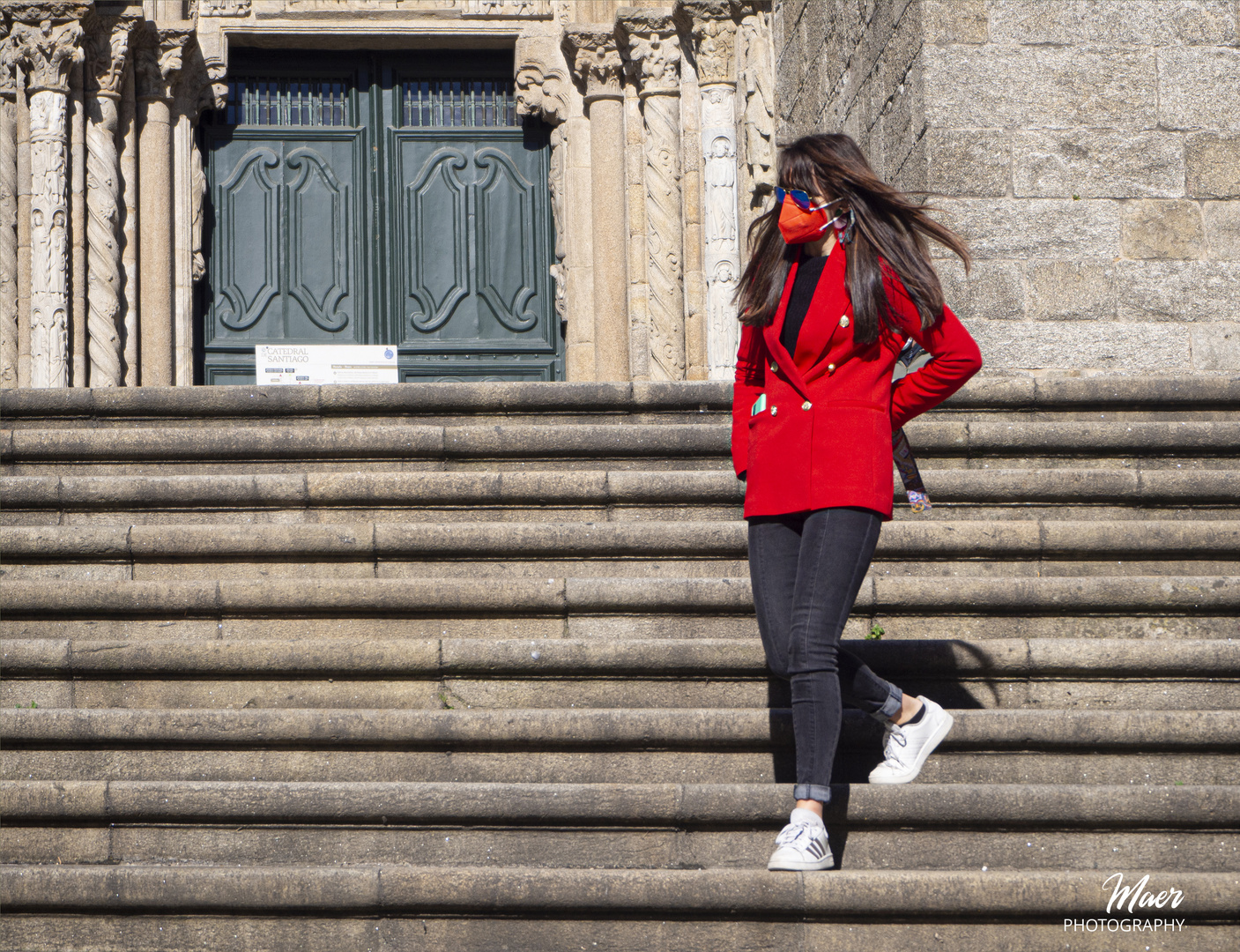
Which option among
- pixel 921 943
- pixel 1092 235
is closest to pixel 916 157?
pixel 1092 235

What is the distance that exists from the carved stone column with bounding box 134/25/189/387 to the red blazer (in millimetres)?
7561

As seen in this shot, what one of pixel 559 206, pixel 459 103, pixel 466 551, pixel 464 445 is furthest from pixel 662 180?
pixel 466 551

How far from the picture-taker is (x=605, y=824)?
11.6ft

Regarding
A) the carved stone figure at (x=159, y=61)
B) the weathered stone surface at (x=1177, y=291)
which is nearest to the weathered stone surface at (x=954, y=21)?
the weathered stone surface at (x=1177, y=291)

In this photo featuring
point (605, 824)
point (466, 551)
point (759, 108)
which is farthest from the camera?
point (759, 108)

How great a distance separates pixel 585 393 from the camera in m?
5.82

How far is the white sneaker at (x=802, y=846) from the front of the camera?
3178mm

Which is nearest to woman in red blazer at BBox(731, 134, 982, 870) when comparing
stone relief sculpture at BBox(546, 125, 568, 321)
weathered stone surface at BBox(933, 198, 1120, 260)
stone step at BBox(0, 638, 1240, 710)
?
stone step at BBox(0, 638, 1240, 710)

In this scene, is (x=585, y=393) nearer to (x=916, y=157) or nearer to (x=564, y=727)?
(x=564, y=727)

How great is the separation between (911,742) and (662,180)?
7496 millimetres

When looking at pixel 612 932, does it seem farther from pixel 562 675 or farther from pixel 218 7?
pixel 218 7

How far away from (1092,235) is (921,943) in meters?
5.14

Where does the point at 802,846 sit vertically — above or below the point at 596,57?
below

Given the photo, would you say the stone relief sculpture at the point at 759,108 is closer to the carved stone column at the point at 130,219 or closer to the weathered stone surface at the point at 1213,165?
the weathered stone surface at the point at 1213,165
